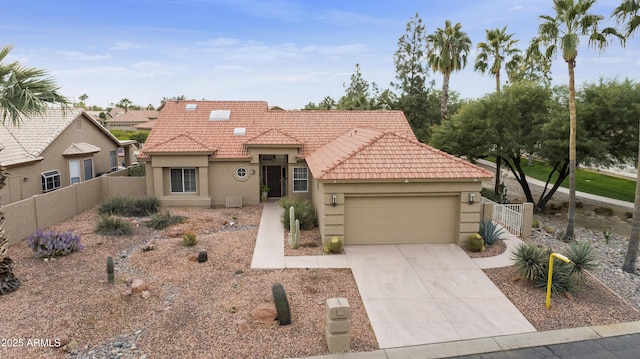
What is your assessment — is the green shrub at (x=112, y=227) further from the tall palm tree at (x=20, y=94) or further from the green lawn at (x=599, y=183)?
the green lawn at (x=599, y=183)

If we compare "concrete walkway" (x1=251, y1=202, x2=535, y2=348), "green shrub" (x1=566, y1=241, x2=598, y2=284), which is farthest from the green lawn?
"concrete walkway" (x1=251, y1=202, x2=535, y2=348)

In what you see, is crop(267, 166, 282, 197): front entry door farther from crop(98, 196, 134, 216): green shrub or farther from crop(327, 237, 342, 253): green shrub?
crop(327, 237, 342, 253): green shrub

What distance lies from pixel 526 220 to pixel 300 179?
11.2 meters

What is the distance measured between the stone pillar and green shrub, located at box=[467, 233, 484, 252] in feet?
10.9

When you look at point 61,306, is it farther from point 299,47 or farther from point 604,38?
point 299,47

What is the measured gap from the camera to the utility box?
822cm

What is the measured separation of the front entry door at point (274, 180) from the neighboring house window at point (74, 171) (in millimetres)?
10835

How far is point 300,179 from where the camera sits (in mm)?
22391

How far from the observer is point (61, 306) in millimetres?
9781

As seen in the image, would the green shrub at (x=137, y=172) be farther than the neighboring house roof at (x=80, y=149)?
Yes

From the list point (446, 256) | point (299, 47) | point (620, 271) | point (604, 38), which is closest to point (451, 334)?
point (446, 256)

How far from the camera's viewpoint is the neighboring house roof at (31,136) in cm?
1891

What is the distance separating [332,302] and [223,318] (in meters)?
2.77

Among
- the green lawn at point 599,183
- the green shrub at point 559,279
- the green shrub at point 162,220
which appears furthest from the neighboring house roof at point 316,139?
the green lawn at point 599,183
